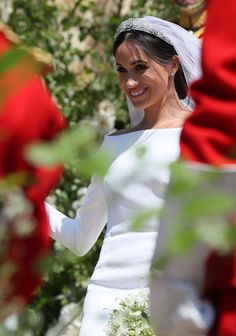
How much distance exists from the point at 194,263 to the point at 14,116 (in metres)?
0.45

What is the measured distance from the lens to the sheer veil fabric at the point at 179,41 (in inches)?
192

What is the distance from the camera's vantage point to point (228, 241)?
1.74 meters

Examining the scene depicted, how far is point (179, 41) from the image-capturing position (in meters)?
4.96

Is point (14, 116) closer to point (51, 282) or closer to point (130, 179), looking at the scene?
point (130, 179)

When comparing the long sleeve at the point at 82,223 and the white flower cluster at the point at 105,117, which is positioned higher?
the long sleeve at the point at 82,223

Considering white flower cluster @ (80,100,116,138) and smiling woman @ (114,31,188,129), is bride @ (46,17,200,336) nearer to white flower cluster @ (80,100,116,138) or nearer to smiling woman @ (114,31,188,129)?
smiling woman @ (114,31,188,129)

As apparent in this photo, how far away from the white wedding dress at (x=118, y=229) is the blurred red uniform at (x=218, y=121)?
151 cm

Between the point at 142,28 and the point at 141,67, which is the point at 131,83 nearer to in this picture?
the point at 141,67

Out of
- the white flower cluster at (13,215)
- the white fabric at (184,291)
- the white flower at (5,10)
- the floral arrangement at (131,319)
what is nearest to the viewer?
the white flower cluster at (13,215)

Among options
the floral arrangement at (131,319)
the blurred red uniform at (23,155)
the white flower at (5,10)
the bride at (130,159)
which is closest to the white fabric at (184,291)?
the blurred red uniform at (23,155)

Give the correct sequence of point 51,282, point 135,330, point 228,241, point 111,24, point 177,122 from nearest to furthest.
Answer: point 228,241 → point 135,330 → point 177,122 → point 51,282 → point 111,24

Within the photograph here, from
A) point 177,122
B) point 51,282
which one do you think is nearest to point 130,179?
point 177,122

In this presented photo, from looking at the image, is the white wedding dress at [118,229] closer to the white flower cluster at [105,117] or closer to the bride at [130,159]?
the bride at [130,159]

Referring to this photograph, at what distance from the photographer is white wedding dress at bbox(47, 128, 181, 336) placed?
4.37m
